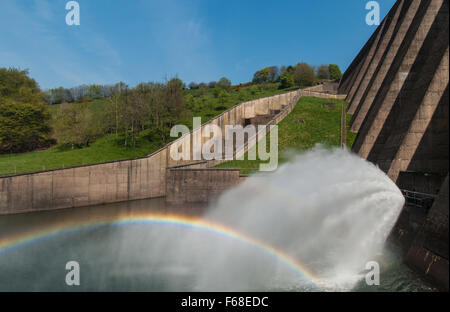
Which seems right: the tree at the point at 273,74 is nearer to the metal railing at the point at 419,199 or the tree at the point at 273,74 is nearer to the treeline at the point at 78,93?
the treeline at the point at 78,93

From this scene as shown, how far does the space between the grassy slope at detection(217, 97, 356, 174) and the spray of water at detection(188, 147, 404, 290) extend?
309 inches

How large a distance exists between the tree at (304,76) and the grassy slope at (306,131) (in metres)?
55.8

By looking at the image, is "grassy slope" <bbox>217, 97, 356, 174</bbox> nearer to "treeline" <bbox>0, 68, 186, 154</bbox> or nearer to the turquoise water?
the turquoise water

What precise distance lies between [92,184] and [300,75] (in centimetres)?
8777

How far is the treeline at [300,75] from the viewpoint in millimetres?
92688

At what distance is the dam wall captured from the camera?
918 inches

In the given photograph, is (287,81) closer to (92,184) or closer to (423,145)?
(92,184)

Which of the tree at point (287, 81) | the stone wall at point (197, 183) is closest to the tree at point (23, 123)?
the stone wall at point (197, 183)

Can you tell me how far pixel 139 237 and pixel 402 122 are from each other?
17472 millimetres

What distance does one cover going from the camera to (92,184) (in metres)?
26.3

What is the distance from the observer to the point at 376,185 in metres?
12.2

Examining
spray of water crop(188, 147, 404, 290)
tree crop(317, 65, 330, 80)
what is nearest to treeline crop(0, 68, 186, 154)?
spray of water crop(188, 147, 404, 290)

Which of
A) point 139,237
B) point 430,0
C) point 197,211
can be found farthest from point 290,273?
point 430,0
